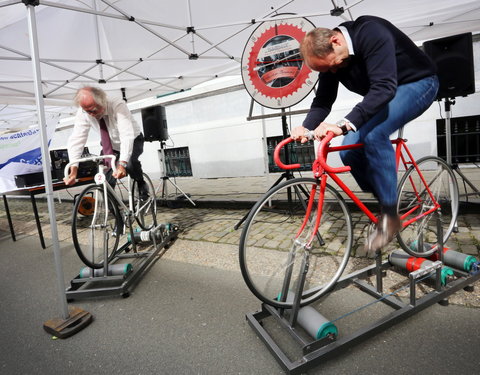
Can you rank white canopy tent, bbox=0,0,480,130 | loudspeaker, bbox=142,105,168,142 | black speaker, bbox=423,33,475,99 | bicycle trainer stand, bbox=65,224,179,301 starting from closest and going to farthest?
1. bicycle trainer stand, bbox=65,224,179,301
2. black speaker, bbox=423,33,475,99
3. white canopy tent, bbox=0,0,480,130
4. loudspeaker, bbox=142,105,168,142

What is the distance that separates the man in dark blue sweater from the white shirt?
201 cm

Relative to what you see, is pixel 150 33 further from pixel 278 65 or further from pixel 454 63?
pixel 454 63

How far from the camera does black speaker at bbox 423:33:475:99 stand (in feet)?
10.6

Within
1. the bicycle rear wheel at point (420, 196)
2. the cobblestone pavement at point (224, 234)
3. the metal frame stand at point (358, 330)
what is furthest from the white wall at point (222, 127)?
the metal frame stand at point (358, 330)

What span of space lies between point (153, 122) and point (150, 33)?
5.86ft

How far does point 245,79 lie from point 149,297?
2783 millimetres

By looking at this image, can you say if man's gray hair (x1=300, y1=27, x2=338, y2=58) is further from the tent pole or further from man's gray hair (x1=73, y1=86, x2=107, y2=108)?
man's gray hair (x1=73, y1=86, x2=107, y2=108)

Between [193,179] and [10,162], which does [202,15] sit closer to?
[10,162]

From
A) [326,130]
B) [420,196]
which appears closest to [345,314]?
[326,130]

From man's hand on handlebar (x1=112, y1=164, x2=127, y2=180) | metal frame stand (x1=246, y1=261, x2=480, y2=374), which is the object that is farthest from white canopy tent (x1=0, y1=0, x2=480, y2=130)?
metal frame stand (x1=246, y1=261, x2=480, y2=374)

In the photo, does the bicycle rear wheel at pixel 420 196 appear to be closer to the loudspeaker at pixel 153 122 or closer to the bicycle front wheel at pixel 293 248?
the bicycle front wheel at pixel 293 248

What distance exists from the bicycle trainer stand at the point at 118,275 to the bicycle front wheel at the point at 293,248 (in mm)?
1107

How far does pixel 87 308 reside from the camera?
2389 millimetres

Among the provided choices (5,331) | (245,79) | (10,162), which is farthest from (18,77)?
(5,331)
